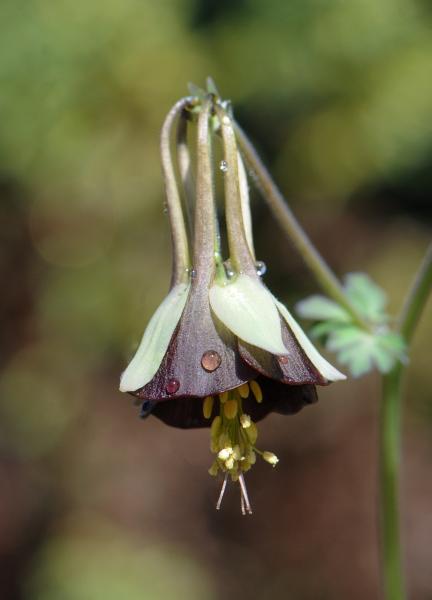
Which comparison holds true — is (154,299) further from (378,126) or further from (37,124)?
(378,126)

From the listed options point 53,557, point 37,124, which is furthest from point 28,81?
point 53,557

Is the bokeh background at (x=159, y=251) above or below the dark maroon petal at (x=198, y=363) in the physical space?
above

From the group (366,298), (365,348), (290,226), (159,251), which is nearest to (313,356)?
(290,226)

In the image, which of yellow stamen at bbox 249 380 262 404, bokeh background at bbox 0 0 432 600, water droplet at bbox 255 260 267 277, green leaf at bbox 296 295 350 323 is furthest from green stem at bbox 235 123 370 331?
bokeh background at bbox 0 0 432 600

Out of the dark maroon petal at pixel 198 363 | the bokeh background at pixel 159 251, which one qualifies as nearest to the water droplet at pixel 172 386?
the dark maroon petal at pixel 198 363

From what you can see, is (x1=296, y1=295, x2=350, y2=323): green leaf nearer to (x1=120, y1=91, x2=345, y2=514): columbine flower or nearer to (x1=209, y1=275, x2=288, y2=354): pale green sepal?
(x1=120, y1=91, x2=345, y2=514): columbine flower

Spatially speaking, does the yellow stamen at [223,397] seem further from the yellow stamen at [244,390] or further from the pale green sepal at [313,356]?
the pale green sepal at [313,356]

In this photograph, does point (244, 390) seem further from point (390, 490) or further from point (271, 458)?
point (390, 490)
